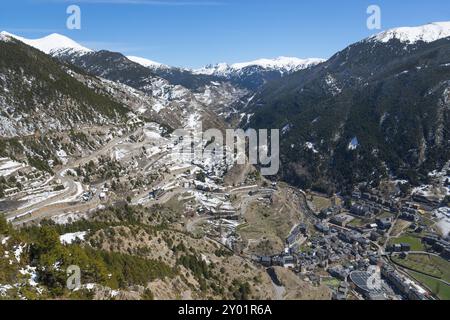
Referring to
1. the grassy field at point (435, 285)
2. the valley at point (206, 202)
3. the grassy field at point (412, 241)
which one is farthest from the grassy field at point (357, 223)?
the grassy field at point (435, 285)

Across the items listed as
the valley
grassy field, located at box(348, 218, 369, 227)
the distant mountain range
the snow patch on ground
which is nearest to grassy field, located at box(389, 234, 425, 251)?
the valley

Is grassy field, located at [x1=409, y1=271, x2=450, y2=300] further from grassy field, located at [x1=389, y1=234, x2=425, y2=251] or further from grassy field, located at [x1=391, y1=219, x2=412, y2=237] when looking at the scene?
grassy field, located at [x1=391, y1=219, x2=412, y2=237]

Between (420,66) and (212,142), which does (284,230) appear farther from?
(420,66)

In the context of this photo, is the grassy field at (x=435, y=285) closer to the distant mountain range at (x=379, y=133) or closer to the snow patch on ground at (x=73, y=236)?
the snow patch on ground at (x=73, y=236)

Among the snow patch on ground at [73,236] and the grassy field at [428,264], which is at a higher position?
the snow patch on ground at [73,236]

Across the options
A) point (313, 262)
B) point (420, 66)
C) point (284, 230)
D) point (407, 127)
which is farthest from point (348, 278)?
point (420, 66)

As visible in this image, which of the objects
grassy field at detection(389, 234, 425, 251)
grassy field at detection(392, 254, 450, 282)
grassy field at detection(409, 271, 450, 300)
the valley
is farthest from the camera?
grassy field at detection(389, 234, 425, 251)

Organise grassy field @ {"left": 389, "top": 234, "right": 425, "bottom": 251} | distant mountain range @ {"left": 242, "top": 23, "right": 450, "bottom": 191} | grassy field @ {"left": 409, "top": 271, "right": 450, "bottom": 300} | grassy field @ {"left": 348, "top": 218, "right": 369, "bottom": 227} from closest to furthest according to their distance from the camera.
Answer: grassy field @ {"left": 409, "top": 271, "right": 450, "bottom": 300} → grassy field @ {"left": 389, "top": 234, "right": 425, "bottom": 251} → grassy field @ {"left": 348, "top": 218, "right": 369, "bottom": 227} → distant mountain range @ {"left": 242, "top": 23, "right": 450, "bottom": 191}
